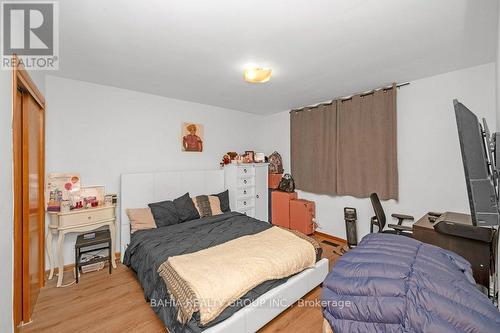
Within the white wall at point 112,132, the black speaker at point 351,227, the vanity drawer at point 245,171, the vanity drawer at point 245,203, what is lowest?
the black speaker at point 351,227

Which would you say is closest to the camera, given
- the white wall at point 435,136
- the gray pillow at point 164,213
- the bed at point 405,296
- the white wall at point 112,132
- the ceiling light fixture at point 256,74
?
the bed at point 405,296

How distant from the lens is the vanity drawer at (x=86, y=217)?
250 cm

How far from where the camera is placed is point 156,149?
3.53 metres

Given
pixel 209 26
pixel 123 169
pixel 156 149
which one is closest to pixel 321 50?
pixel 209 26

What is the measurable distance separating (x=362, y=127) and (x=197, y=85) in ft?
8.67

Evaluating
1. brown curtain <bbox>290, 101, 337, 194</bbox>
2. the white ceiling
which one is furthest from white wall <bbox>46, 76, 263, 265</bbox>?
brown curtain <bbox>290, 101, 337, 194</bbox>

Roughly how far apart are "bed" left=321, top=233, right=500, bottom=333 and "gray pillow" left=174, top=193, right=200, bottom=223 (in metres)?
2.54

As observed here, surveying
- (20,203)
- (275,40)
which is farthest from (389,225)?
(20,203)

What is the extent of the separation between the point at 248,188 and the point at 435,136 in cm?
312

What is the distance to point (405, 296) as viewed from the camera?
0.84 metres

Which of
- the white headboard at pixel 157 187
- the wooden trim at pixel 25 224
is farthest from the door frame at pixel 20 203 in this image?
the white headboard at pixel 157 187

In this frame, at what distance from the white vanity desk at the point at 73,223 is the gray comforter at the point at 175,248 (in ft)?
1.52

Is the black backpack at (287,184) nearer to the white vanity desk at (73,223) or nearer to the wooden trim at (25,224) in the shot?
the white vanity desk at (73,223)

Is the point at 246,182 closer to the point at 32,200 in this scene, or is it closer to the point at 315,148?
the point at 315,148
